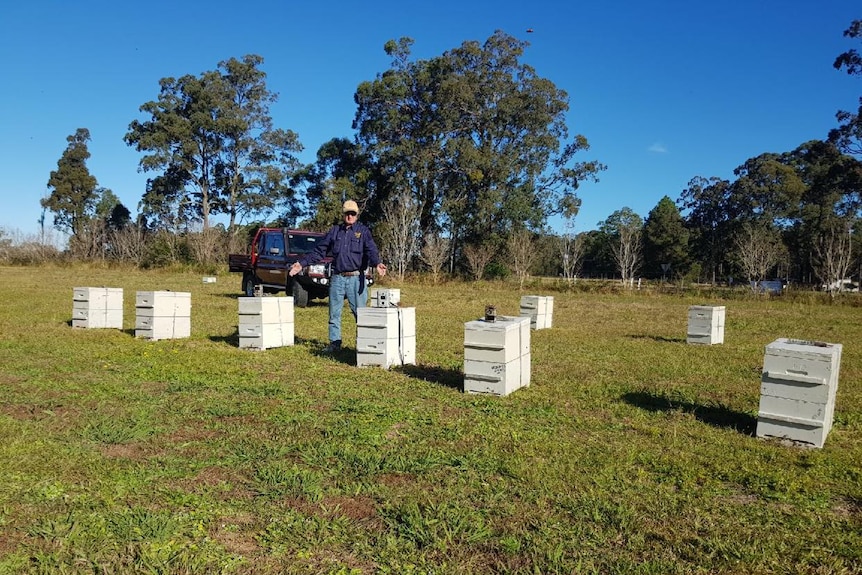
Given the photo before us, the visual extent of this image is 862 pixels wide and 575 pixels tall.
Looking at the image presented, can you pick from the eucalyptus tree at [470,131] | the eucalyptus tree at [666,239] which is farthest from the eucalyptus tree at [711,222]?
the eucalyptus tree at [470,131]

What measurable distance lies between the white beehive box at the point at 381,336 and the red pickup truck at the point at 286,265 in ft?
25.6

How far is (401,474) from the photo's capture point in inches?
159

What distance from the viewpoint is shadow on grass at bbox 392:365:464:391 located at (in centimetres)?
700

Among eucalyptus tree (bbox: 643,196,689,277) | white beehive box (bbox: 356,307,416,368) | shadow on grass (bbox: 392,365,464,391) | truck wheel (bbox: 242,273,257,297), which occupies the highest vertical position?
eucalyptus tree (bbox: 643,196,689,277)

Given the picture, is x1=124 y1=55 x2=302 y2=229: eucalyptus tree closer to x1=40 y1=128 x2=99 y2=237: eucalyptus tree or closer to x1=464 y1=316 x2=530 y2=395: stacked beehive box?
x1=40 y1=128 x2=99 y2=237: eucalyptus tree

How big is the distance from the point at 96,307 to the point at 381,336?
21.5 feet

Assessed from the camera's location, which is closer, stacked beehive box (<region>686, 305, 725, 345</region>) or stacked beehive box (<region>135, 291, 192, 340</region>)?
stacked beehive box (<region>135, 291, 192, 340</region>)

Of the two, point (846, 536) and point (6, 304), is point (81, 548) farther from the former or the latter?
point (6, 304)

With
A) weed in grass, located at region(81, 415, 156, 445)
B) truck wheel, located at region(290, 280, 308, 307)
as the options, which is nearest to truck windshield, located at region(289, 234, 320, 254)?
truck wheel, located at region(290, 280, 308, 307)

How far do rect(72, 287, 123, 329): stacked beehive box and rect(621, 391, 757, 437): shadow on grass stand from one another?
30.5 ft

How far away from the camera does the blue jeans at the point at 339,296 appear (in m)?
8.75

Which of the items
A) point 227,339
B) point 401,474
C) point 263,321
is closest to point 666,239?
point 227,339

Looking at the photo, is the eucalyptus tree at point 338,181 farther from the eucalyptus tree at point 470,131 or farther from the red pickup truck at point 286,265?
the red pickup truck at point 286,265

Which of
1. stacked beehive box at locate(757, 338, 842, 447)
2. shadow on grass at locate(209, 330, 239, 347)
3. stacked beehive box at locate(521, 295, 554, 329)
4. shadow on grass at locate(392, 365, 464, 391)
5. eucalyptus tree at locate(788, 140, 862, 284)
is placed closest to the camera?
stacked beehive box at locate(757, 338, 842, 447)
